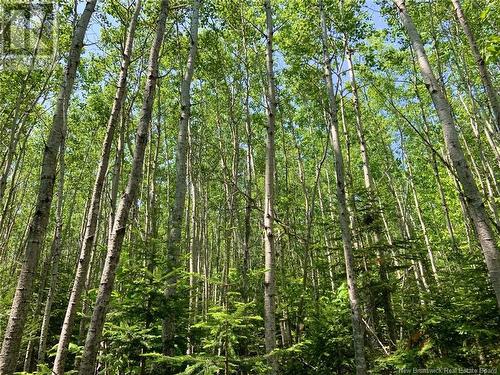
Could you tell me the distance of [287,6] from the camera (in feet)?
37.9

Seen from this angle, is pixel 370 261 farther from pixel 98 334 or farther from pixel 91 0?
pixel 91 0

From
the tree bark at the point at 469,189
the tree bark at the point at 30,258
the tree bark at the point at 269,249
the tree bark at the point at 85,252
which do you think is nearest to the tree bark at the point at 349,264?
the tree bark at the point at 269,249

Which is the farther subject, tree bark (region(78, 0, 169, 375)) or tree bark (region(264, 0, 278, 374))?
tree bark (region(264, 0, 278, 374))

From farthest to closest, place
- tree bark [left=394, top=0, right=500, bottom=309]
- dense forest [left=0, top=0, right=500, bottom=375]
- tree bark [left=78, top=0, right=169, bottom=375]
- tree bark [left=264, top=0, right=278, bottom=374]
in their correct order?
tree bark [left=264, top=0, right=278, bottom=374] < dense forest [left=0, top=0, right=500, bottom=375] < tree bark [left=394, top=0, right=500, bottom=309] < tree bark [left=78, top=0, right=169, bottom=375]

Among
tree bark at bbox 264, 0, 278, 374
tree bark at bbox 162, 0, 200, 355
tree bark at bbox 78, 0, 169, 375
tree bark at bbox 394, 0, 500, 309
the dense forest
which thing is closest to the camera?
tree bark at bbox 78, 0, 169, 375

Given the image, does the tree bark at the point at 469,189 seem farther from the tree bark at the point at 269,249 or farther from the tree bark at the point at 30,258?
the tree bark at the point at 30,258

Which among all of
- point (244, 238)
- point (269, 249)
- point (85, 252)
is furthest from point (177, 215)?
point (244, 238)

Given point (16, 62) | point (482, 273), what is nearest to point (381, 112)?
point (482, 273)

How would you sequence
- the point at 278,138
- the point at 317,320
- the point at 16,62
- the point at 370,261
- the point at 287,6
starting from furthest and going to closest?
the point at 278,138 → the point at 287,6 → the point at 16,62 → the point at 370,261 → the point at 317,320

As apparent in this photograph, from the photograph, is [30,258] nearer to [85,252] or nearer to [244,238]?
[85,252]

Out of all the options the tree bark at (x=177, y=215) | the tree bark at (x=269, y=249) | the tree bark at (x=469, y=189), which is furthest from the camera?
the tree bark at (x=177, y=215)

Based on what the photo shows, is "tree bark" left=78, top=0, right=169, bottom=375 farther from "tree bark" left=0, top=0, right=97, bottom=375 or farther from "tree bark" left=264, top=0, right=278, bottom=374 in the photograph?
"tree bark" left=264, top=0, right=278, bottom=374

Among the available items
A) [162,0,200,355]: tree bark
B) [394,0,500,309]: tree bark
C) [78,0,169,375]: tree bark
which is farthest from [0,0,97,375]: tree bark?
[394,0,500,309]: tree bark

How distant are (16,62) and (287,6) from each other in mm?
8486
